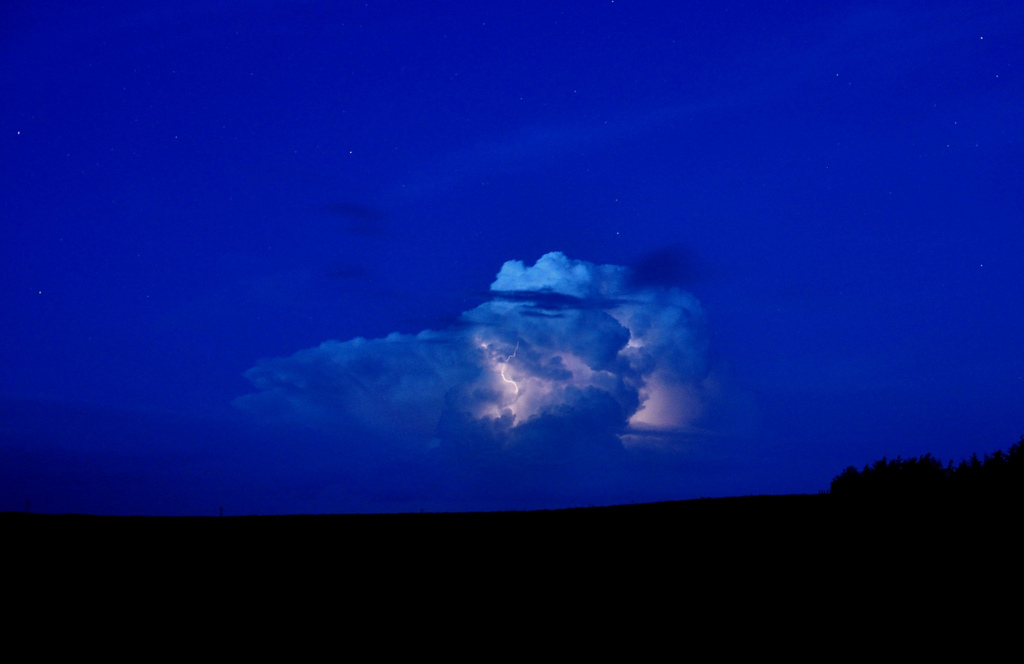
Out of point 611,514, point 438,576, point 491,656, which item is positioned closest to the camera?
point 491,656

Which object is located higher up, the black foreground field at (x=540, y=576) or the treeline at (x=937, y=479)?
the treeline at (x=937, y=479)

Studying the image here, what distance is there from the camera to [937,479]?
2834 centimetres

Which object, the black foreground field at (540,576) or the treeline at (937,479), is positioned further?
the treeline at (937,479)

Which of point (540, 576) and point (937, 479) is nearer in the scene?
point (540, 576)

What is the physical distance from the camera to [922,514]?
80.0 ft

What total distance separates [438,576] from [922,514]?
1589cm

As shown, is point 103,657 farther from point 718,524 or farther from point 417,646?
point 718,524

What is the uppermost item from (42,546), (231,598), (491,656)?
(42,546)

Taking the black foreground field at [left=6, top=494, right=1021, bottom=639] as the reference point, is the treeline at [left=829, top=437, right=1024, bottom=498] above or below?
above

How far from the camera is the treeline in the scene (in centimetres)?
2611

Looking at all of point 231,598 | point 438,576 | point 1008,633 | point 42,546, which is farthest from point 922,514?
point 42,546

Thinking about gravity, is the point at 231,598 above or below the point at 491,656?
above

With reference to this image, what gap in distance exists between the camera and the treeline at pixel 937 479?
26109mm

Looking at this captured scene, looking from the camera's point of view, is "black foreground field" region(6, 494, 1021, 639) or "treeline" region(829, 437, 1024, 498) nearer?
"black foreground field" region(6, 494, 1021, 639)
